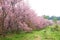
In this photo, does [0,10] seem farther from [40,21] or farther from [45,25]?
[45,25]

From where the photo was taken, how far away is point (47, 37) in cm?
839

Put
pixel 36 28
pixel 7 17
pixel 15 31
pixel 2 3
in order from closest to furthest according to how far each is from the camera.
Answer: pixel 2 3, pixel 7 17, pixel 15 31, pixel 36 28

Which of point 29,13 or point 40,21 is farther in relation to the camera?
point 40,21

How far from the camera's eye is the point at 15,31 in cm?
902

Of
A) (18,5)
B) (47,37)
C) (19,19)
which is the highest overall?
(18,5)

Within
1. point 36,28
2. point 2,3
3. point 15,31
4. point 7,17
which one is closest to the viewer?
point 2,3

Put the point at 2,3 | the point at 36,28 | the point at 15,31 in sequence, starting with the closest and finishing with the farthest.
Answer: the point at 2,3, the point at 15,31, the point at 36,28

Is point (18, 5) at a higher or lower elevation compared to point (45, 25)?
higher

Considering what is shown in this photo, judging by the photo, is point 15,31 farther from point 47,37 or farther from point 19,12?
point 47,37

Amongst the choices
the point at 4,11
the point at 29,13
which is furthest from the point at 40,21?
the point at 4,11

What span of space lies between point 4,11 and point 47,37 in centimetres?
230

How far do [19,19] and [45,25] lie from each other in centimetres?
348

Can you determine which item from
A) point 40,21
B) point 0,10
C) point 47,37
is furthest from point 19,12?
point 40,21

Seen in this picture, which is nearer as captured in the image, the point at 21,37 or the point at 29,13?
the point at 21,37
